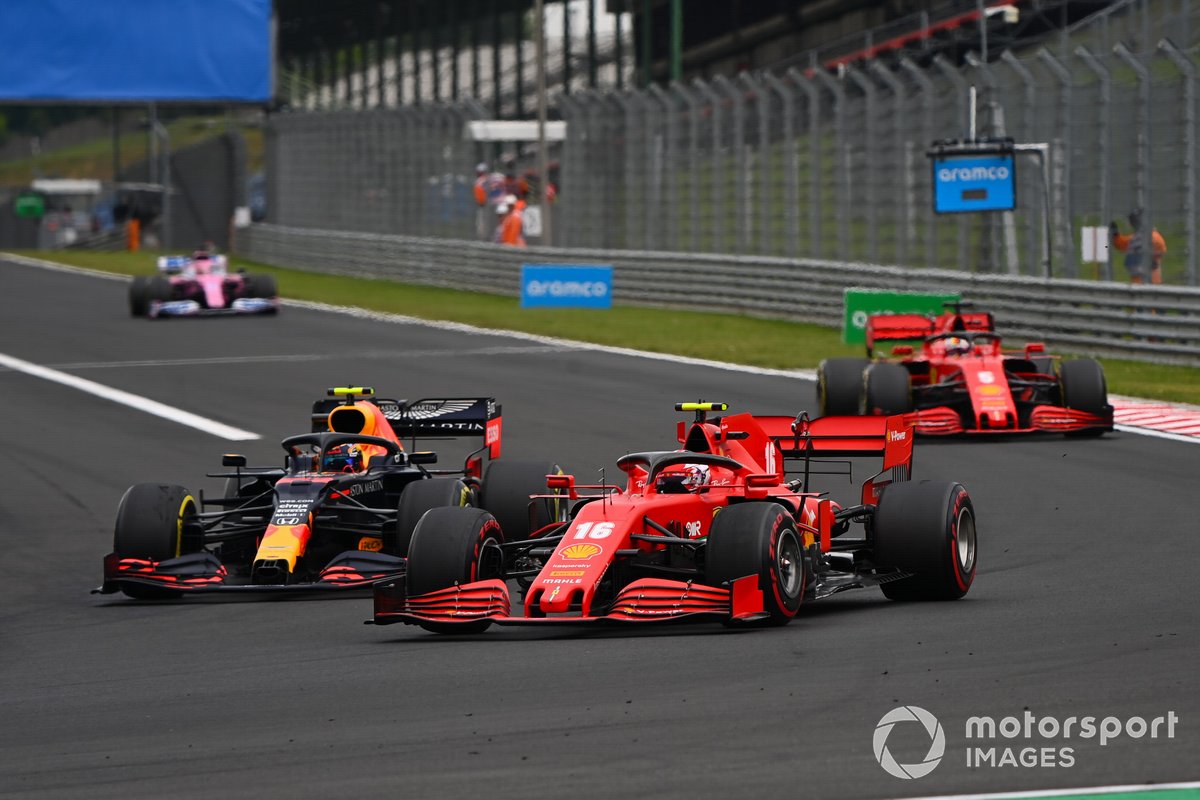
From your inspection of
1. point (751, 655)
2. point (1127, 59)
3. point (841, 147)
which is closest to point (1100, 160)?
point (1127, 59)

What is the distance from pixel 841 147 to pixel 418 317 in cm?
835

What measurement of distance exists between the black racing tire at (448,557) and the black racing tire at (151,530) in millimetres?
2320

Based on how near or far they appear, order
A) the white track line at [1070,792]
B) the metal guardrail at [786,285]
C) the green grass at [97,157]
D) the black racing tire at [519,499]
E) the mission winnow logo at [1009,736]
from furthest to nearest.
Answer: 1. the green grass at [97,157]
2. the metal guardrail at [786,285]
3. the black racing tire at [519,499]
4. the mission winnow logo at [1009,736]
5. the white track line at [1070,792]

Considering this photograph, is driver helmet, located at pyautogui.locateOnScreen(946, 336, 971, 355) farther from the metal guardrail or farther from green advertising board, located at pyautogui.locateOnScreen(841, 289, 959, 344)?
the metal guardrail

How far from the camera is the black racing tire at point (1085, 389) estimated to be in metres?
18.4

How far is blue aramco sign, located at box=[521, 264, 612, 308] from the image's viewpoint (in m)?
37.5

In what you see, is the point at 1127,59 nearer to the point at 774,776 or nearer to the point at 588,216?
the point at 588,216

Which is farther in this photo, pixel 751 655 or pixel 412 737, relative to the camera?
pixel 751 655

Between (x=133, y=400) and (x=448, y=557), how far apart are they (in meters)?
14.2

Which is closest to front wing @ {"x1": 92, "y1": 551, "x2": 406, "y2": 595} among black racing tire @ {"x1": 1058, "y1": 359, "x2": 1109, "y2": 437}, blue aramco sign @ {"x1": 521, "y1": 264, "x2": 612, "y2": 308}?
black racing tire @ {"x1": 1058, "y1": 359, "x2": 1109, "y2": 437}

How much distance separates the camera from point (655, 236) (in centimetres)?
3872

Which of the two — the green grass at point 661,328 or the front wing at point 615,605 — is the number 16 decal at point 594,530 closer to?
the front wing at point 615,605

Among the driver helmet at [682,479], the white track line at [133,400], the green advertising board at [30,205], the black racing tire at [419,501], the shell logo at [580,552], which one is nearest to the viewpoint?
the shell logo at [580,552]

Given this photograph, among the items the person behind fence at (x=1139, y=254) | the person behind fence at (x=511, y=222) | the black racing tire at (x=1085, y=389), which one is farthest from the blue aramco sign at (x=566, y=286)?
the black racing tire at (x=1085, y=389)
